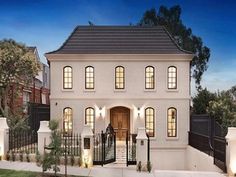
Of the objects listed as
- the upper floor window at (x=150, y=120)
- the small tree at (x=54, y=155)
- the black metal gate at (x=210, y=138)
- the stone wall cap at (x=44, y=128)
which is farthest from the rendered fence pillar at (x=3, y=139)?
the upper floor window at (x=150, y=120)

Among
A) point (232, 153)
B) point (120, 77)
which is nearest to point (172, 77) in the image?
point (120, 77)

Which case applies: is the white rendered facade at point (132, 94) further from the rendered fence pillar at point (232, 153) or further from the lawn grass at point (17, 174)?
the lawn grass at point (17, 174)

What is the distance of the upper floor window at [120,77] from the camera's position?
24984 mm

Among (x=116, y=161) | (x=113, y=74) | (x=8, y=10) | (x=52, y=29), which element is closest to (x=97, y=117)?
(x=113, y=74)

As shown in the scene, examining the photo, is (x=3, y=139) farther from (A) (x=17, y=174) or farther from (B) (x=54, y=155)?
(B) (x=54, y=155)

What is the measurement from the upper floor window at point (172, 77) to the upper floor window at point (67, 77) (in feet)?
22.9

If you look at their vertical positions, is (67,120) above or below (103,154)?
above

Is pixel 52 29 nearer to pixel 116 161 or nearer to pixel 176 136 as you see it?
pixel 176 136

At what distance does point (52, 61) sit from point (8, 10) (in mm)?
4650

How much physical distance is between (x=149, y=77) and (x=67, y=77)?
19.1 ft

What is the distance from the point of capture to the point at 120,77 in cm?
2506

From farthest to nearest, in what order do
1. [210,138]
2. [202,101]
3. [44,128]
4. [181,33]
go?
[181,33] → [202,101] → [210,138] → [44,128]

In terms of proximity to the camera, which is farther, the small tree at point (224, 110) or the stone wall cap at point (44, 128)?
the small tree at point (224, 110)

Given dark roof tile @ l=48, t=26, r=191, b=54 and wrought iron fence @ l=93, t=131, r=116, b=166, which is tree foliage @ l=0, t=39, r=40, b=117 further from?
wrought iron fence @ l=93, t=131, r=116, b=166
